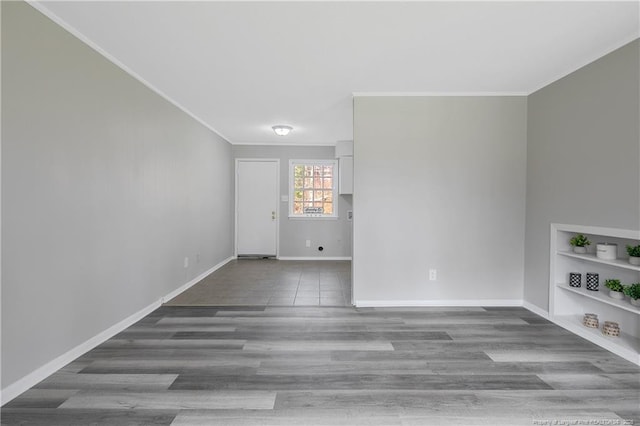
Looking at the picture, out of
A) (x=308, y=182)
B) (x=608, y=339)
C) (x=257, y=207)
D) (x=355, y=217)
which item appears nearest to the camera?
(x=608, y=339)

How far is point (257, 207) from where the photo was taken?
21.2 ft

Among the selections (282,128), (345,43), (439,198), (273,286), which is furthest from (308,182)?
(345,43)

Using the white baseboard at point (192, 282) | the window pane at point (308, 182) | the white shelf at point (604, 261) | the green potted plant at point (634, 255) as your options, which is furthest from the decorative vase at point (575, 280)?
the window pane at point (308, 182)

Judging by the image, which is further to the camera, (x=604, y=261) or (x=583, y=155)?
(x=583, y=155)

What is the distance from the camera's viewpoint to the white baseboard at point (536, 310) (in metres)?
3.12

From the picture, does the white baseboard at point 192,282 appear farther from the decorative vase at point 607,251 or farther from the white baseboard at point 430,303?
the decorative vase at point 607,251

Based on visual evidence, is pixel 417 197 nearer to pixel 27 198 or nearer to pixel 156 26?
pixel 156 26

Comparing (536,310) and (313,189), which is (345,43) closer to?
(536,310)

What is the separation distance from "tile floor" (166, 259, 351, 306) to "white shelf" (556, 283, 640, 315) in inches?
83.8

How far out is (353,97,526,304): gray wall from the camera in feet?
11.3

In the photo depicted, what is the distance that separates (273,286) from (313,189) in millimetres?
2765

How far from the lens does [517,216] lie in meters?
3.44

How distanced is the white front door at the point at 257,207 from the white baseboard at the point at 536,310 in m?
4.41

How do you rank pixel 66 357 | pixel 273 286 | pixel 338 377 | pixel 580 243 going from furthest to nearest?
pixel 273 286 < pixel 580 243 < pixel 66 357 < pixel 338 377
